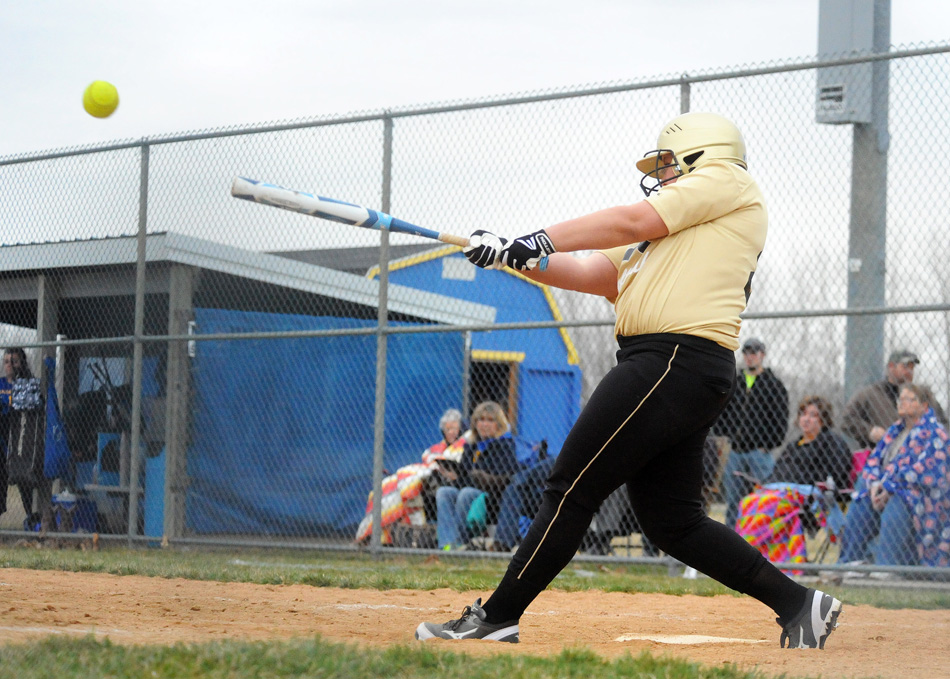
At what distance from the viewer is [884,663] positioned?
381cm

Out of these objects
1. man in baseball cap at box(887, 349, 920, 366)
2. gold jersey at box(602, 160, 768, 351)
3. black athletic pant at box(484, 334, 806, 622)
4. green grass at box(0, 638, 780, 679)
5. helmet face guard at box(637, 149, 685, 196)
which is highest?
helmet face guard at box(637, 149, 685, 196)

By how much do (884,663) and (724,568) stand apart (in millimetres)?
608

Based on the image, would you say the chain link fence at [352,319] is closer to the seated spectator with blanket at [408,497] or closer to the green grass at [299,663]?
the seated spectator with blanket at [408,497]

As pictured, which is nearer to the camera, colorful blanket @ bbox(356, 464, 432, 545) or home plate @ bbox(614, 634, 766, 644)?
home plate @ bbox(614, 634, 766, 644)

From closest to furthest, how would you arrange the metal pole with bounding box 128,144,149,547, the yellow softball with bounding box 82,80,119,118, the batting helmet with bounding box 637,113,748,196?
the batting helmet with bounding box 637,113,748,196 < the yellow softball with bounding box 82,80,119,118 < the metal pole with bounding box 128,144,149,547

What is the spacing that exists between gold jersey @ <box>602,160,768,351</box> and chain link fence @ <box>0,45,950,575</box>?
3305mm

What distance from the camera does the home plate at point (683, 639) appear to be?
439 cm

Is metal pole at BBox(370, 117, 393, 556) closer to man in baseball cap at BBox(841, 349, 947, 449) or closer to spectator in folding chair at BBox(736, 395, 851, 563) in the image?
spectator in folding chair at BBox(736, 395, 851, 563)

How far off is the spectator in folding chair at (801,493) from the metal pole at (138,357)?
4.93 metres

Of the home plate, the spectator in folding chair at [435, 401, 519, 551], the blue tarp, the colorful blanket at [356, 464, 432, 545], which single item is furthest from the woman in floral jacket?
the blue tarp

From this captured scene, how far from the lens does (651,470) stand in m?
4.14

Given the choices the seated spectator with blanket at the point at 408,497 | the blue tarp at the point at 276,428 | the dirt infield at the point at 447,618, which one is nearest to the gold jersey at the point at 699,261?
the dirt infield at the point at 447,618

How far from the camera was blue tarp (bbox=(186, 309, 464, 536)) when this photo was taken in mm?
9891

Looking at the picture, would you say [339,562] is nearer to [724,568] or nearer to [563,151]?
[563,151]
